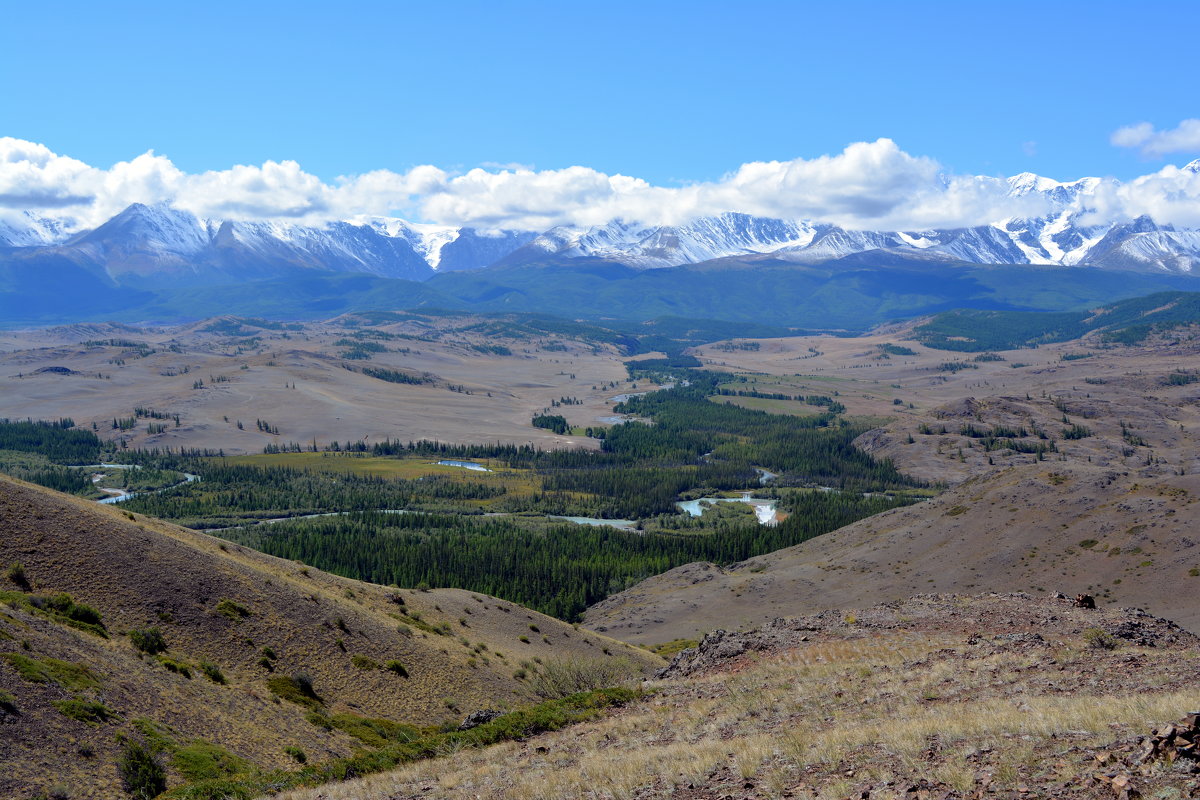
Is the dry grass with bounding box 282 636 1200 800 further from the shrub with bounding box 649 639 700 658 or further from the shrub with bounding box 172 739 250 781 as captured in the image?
the shrub with bounding box 649 639 700 658

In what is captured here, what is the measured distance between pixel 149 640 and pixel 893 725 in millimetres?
39625

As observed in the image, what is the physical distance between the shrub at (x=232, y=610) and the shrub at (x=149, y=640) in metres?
5.11

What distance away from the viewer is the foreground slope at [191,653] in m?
36.9

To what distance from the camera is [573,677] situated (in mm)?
59719

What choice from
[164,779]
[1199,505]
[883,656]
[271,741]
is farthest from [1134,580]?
[164,779]

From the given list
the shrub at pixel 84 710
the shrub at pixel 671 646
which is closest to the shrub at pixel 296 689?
the shrub at pixel 84 710

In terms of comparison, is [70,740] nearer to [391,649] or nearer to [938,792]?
[391,649]

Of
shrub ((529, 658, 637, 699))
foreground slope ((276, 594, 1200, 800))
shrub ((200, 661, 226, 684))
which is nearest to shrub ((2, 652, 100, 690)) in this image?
shrub ((200, 661, 226, 684))

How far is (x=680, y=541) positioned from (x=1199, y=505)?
79142mm

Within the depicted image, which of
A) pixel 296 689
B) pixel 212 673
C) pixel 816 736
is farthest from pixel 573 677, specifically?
pixel 816 736

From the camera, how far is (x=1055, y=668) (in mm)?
38094

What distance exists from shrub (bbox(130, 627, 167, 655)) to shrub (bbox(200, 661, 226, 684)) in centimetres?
253

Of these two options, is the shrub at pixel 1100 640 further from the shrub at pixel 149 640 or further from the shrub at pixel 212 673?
the shrub at pixel 149 640

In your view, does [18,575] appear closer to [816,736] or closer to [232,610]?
[232,610]
